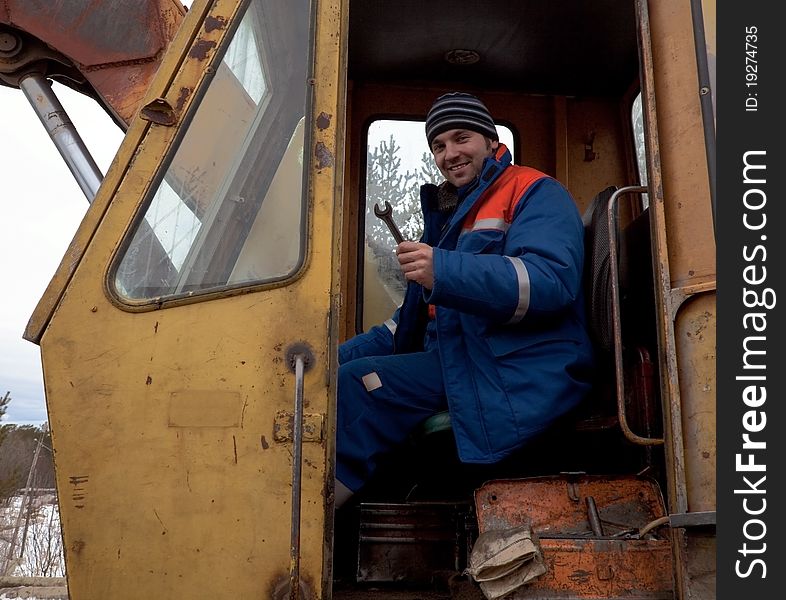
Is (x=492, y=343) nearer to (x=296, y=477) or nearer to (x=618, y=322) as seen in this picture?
(x=618, y=322)

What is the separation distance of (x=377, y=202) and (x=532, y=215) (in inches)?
47.2

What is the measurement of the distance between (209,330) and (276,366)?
6.9 inches

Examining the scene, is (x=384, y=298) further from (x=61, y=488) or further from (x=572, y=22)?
(x=61, y=488)

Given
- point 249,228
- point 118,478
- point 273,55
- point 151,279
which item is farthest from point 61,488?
point 273,55

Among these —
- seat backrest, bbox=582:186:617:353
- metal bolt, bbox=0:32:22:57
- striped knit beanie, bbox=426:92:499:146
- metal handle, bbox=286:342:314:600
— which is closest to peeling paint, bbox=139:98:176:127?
metal handle, bbox=286:342:314:600

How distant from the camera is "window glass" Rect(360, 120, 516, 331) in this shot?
10.9ft

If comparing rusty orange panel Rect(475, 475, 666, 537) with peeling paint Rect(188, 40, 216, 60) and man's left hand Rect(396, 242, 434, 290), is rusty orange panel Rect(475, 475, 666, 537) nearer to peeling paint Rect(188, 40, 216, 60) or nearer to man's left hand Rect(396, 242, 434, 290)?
man's left hand Rect(396, 242, 434, 290)

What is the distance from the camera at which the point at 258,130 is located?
6.39 feet

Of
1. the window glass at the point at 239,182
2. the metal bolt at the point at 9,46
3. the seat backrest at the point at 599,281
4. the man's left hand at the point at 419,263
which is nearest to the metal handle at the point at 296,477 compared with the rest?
the window glass at the point at 239,182

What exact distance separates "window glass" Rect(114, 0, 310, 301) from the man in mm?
355

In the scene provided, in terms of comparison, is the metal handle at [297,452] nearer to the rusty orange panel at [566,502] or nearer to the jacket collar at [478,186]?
the rusty orange panel at [566,502]

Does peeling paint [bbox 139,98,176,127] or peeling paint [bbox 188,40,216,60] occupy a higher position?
peeling paint [bbox 188,40,216,60]

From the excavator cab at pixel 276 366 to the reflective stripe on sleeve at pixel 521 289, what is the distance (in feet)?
0.81
